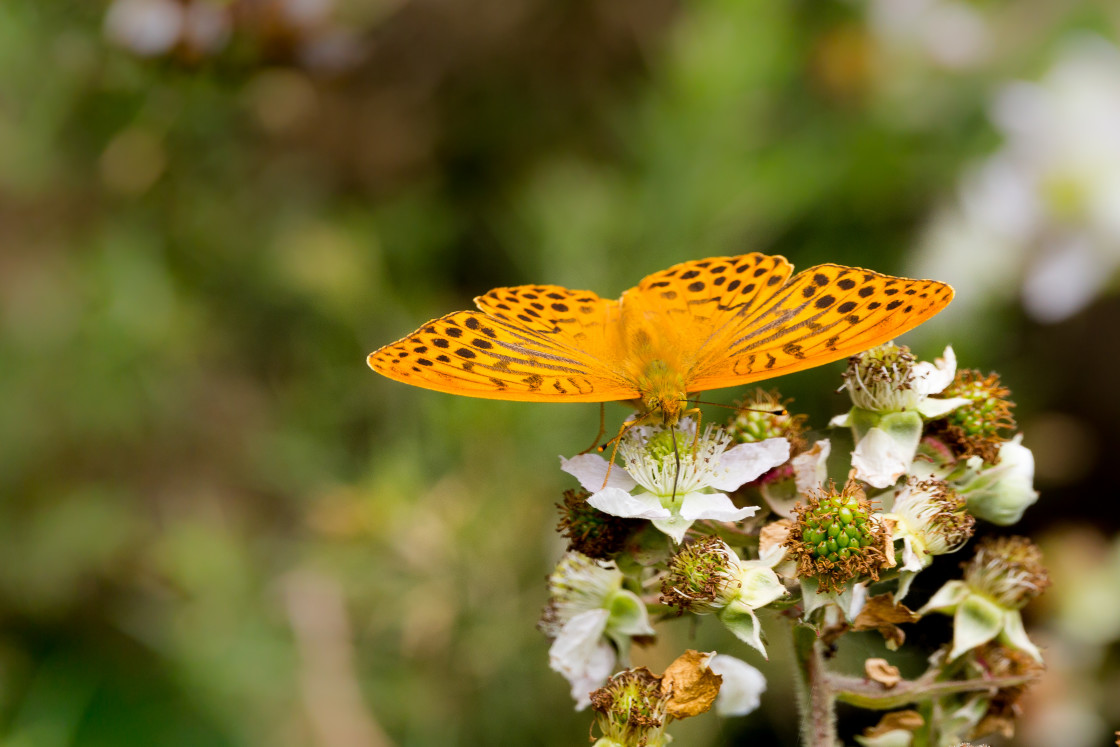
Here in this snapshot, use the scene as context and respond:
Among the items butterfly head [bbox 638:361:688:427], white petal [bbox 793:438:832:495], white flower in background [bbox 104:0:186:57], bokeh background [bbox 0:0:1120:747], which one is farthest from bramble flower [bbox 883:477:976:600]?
white flower in background [bbox 104:0:186:57]

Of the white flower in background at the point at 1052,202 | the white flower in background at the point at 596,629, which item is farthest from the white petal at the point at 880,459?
the white flower in background at the point at 1052,202

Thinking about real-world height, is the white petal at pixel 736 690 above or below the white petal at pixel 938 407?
below

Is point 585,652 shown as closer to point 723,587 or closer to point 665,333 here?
point 723,587

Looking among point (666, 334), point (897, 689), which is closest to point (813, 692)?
point (897, 689)

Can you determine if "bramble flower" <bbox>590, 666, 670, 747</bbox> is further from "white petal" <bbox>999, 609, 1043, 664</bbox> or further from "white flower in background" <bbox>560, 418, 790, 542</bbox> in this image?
"white petal" <bbox>999, 609, 1043, 664</bbox>

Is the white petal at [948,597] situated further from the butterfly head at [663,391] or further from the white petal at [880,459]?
the butterfly head at [663,391]

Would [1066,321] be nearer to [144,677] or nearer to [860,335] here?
[860,335]
